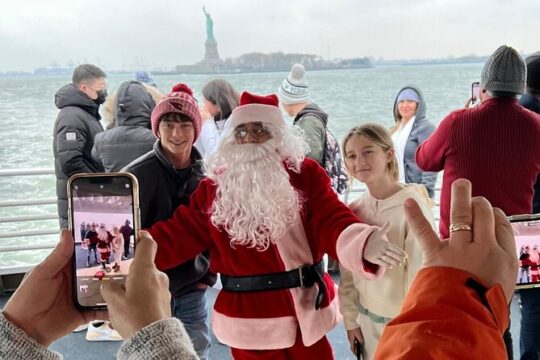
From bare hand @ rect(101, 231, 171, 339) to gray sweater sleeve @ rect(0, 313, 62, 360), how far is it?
0.32 feet

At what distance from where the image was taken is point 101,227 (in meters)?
0.85

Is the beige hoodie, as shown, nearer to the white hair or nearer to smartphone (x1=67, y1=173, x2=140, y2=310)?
the white hair

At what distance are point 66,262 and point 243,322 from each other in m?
0.72

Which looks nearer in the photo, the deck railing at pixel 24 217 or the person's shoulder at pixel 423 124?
the person's shoulder at pixel 423 124

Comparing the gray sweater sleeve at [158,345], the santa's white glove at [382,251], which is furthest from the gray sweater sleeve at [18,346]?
the santa's white glove at [382,251]

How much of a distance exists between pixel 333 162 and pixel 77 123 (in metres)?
1.35

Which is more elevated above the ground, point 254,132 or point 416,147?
point 254,132

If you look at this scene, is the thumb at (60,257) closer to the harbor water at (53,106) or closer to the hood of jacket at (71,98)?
the hood of jacket at (71,98)

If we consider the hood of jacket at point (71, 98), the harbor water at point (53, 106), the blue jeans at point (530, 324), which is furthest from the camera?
the harbor water at point (53, 106)

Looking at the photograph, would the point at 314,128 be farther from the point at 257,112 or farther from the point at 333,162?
the point at 257,112

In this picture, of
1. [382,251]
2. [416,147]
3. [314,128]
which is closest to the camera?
[382,251]

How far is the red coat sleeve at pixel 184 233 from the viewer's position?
1351mm

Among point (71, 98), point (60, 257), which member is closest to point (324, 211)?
point (60, 257)

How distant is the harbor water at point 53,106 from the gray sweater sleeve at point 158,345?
269 cm
